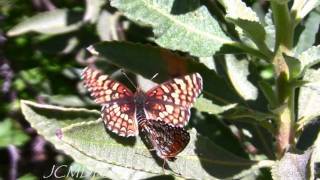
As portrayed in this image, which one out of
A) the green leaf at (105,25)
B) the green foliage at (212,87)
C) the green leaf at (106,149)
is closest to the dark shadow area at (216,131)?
the green foliage at (212,87)

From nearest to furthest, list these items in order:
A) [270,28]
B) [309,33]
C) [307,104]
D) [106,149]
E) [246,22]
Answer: [246,22], [106,149], [270,28], [307,104], [309,33]

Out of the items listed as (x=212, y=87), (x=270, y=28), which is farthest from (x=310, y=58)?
(x=212, y=87)

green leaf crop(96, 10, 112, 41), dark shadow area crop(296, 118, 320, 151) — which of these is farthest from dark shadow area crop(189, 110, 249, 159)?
green leaf crop(96, 10, 112, 41)

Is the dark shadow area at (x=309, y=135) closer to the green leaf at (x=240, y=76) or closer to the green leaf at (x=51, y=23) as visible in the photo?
the green leaf at (x=240, y=76)

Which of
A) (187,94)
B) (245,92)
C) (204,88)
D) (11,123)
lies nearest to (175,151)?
(187,94)

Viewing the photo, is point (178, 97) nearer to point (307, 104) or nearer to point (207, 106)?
point (207, 106)

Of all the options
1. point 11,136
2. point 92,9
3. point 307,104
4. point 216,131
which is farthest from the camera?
point 11,136
